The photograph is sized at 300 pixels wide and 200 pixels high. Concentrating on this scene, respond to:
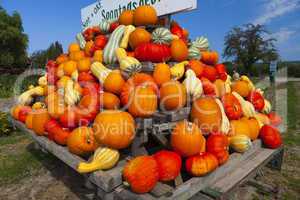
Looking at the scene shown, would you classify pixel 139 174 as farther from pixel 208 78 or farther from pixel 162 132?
pixel 208 78

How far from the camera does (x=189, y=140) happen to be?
95.7 inches

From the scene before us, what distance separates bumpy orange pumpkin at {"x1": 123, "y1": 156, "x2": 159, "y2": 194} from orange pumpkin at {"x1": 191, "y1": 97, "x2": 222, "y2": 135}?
0.77 meters

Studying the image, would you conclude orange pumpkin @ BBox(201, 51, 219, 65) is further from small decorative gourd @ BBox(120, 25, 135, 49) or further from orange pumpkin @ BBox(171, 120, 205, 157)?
orange pumpkin @ BBox(171, 120, 205, 157)

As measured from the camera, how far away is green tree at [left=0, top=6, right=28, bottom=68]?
32656mm

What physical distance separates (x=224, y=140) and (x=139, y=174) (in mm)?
1044

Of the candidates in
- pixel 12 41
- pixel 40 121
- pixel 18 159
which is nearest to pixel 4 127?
pixel 18 159

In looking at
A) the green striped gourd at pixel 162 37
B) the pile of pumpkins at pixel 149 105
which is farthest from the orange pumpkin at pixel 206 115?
the green striped gourd at pixel 162 37

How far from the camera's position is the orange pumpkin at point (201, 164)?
2398 mm

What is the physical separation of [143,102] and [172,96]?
1.04 feet

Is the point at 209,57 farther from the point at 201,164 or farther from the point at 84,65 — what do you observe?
the point at 201,164

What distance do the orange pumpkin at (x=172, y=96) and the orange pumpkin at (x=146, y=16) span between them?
4.34 ft

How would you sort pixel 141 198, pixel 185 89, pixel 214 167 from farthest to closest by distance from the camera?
pixel 185 89 < pixel 214 167 < pixel 141 198

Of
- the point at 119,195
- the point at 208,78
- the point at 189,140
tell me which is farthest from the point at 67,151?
the point at 208,78

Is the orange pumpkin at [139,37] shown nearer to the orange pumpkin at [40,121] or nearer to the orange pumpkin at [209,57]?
the orange pumpkin at [209,57]
